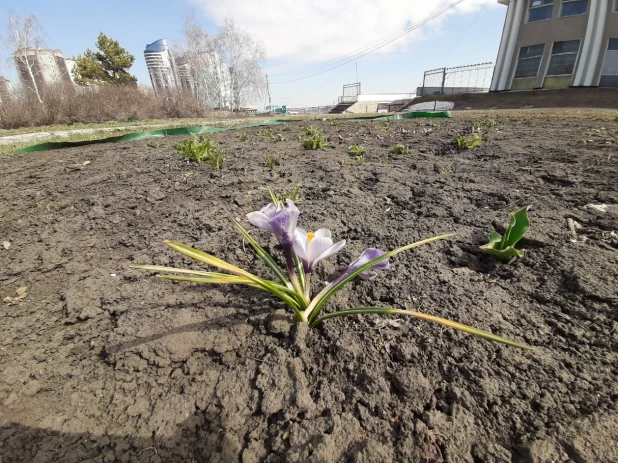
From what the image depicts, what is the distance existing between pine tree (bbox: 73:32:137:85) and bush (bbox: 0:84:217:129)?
15.4 meters

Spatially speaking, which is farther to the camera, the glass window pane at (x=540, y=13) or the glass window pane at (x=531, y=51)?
the glass window pane at (x=531, y=51)

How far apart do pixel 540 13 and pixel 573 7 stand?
1530 millimetres

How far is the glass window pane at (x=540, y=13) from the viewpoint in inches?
680

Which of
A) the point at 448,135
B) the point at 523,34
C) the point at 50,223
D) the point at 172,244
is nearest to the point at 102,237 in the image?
the point at 50,223

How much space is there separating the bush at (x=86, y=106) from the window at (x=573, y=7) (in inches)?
902

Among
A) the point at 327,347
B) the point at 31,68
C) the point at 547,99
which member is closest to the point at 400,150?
the point at 327,347

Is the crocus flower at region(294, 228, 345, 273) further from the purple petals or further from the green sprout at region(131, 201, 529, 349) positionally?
the purple petals

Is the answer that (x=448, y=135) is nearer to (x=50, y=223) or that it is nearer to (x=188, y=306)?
(x=188, y=306)

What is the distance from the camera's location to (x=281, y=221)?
42.3 inches

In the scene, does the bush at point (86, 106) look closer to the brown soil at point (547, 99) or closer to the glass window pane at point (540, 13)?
the brown soil at point (547, 99)

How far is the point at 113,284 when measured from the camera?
1525 millimetres

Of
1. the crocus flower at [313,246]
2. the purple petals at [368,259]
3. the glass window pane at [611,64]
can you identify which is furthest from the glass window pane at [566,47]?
the crocus flower at [313,246]

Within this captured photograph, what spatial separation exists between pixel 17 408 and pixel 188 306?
2.05 ft

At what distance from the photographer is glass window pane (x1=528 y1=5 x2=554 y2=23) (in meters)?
17.3
